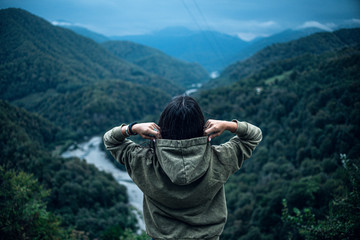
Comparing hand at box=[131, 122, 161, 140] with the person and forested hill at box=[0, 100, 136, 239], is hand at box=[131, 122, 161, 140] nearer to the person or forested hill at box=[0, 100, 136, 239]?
the person

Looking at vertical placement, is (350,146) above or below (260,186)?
above

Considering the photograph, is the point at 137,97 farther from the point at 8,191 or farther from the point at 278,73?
the point at 8,191

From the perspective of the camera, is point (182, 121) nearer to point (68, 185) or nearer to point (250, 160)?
point (68, 185)

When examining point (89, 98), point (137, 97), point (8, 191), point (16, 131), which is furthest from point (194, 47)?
point (8, 191)

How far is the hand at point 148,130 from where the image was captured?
58.6 inches

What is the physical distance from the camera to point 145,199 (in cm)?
161

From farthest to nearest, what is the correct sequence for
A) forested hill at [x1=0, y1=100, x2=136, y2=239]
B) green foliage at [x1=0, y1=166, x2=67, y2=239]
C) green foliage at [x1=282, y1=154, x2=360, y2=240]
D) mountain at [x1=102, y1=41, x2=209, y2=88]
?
mountain at [x1=102, y1=41, x2=209, y2=88]
forested hill at [x1=0, y1=100, x2=136, y2=239]
green foliage at [x1=0, y1=166, x2=67, y2=239]
green foliage at [x1=282, y1=154, x2=360, y2=240]

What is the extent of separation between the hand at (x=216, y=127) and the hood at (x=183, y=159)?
15 centimetres

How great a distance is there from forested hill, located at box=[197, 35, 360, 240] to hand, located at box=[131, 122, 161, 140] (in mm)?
3336

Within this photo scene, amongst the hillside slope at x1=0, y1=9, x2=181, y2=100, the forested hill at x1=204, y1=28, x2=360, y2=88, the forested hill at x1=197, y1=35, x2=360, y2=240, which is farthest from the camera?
the forested hill at x1=204, y1=28, x2=360, y2=88

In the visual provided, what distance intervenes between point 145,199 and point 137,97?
67830 millimetres

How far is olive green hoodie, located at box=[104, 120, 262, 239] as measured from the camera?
128 centimetres

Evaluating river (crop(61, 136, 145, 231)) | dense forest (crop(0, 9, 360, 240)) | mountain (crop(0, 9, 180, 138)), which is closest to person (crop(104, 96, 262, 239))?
dense forest (crop(0, 9, 360, 240))

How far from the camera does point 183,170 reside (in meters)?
1.23
